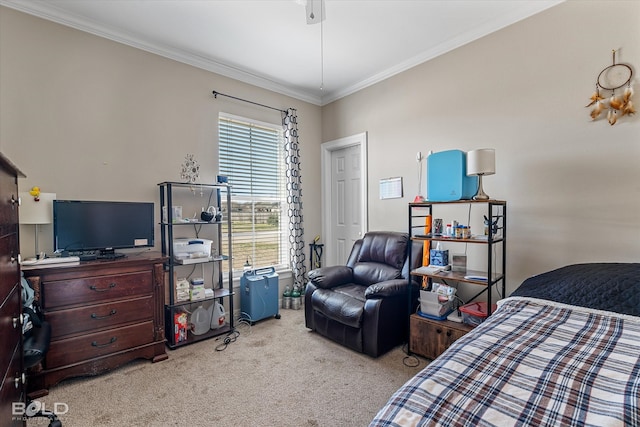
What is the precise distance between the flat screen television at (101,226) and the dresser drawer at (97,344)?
64 cm

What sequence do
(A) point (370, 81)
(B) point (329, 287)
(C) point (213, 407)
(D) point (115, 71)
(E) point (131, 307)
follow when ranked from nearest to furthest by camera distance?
(C) point (213, 407) → (E) point (131, 307) → (D) point (115, 71) → (B) point (329, 287) → (A) point (370, 81)

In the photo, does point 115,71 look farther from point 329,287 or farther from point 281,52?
point 329,287

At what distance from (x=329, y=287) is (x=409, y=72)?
8.37 feet

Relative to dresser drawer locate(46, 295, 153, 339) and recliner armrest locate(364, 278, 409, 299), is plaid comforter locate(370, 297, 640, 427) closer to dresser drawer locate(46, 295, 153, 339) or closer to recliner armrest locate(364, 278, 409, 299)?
recliner armrest locate(364, 278, 409, 299)

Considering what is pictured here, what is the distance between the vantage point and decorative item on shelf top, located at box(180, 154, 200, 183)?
124 inches

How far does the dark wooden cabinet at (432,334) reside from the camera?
2.30 m

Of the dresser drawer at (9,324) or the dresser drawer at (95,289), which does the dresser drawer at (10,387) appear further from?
the dresser drawer at (95,289)

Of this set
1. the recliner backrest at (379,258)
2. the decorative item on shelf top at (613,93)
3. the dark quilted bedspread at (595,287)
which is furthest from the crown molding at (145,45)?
the dark quilted bedspread at (595,287)

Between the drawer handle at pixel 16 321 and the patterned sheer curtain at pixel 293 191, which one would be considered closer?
the drawer handle at pixel 16 321

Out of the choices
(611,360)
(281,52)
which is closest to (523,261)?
(611,360)

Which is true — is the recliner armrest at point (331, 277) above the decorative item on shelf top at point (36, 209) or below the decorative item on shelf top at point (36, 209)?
below

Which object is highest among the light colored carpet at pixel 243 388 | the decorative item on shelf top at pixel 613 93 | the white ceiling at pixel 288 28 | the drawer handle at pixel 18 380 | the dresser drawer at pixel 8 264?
the white ceiling at pixel 288 28

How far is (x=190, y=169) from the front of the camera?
10.4ft

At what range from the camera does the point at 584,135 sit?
219 centimetres
